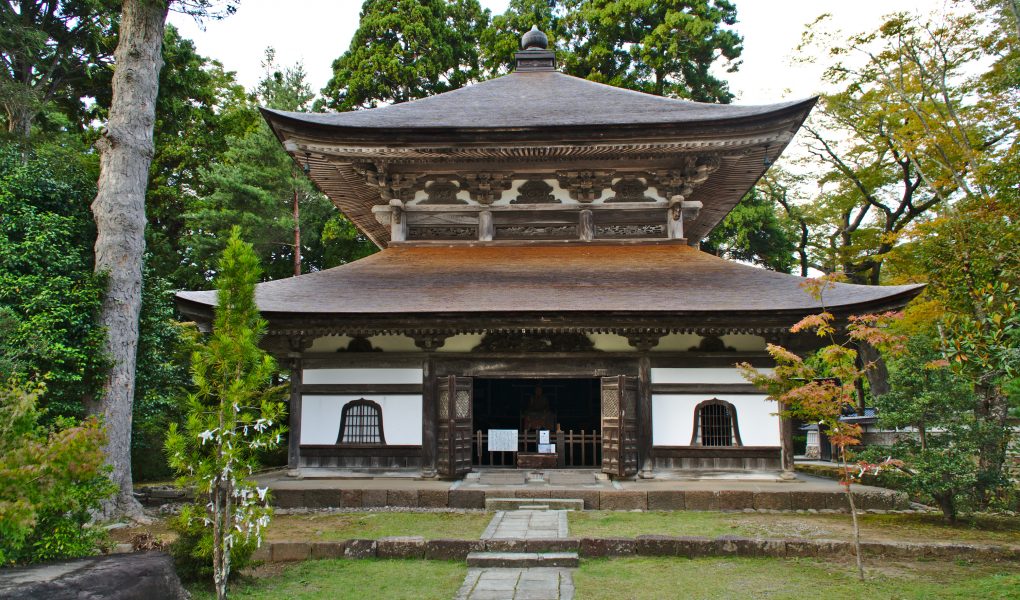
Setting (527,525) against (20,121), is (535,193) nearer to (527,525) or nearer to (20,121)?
(527,525)

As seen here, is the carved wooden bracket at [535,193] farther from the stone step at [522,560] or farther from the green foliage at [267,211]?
the green foliage at [267,211]

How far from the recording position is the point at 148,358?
40.7ft

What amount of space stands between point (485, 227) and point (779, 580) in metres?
9.20

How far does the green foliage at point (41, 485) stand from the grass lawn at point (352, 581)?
4.19ft

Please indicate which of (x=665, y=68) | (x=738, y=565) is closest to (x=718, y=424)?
(x=738, y=565)

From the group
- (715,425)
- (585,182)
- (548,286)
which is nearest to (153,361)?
(548,286)

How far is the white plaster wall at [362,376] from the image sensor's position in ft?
38.7

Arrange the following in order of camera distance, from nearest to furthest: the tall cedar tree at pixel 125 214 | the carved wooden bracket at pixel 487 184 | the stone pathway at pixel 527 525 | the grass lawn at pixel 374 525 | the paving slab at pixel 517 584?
the paving slab at pixel 517 584, the stone pathway at pixel 527 525, the grass lawn at pixel 374 525, the tall cedar tree at pixel 125 214, the carved wooden bracket at pixel 487 184

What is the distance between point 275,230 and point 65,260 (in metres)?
15.9

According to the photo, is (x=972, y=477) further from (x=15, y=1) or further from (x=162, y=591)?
(x=15, y=1)

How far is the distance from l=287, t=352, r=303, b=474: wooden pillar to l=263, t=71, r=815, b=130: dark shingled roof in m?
4.56

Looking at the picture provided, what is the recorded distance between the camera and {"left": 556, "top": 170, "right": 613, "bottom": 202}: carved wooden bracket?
1367 cm

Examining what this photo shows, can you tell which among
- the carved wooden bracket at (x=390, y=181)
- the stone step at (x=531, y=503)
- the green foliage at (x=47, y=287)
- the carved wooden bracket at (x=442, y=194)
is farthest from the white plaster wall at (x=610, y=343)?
the green foliage at (x=47, y=287)

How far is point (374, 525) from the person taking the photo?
9.18 meters
